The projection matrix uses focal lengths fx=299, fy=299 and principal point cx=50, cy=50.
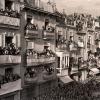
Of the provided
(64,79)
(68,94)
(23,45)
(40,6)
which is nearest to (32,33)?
(23,45)

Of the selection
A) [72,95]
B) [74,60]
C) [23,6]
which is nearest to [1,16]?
[23,6]

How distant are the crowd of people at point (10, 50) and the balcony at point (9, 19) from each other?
1718 millimetres

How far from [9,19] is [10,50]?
2.57m

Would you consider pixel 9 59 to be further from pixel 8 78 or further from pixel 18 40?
pixel 18 40

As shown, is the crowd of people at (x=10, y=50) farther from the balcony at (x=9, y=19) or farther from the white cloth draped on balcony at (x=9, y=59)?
the balcony at (x=9, y=19)

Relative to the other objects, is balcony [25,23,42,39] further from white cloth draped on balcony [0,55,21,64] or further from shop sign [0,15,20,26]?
white cloth draped on balcony [0,55,21,64]

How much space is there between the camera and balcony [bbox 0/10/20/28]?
78.8 ft

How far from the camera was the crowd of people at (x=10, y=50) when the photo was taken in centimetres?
2390

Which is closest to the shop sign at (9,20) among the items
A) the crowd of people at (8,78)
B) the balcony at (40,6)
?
the balcony at (40,6)

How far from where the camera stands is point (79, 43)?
140 ft

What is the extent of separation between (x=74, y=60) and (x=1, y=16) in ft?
61.7

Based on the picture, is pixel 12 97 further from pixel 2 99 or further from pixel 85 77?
pixel 85 77

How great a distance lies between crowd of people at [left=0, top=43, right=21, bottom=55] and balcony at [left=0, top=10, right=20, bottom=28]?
172 cm

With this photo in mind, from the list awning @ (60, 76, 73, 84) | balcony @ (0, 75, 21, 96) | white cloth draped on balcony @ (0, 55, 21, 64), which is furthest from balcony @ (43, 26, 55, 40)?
balcony @ (0, 75, 21, 96)
